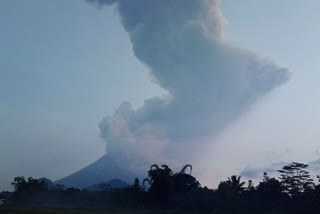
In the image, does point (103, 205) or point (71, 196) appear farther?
point (71, 196)

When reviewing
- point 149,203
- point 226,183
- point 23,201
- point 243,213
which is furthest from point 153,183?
point 23,201

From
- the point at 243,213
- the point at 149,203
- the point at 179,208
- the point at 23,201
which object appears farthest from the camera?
Result: the point at 23,201

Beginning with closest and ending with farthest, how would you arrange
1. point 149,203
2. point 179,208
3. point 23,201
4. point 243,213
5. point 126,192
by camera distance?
point 243,213
point 179,208
point 149,203
point 126,192
point 23,201

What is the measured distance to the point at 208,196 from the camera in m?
47.5

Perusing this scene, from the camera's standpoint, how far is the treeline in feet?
144

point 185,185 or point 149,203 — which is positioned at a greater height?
point 185,185

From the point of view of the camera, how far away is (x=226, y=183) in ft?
164

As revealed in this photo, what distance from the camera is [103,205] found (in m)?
55.9

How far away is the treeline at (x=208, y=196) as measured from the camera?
4398 centimetres

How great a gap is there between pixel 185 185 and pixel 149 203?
685cm

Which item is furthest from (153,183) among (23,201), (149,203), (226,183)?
(23,201)

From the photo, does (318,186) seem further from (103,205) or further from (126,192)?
(103,205)

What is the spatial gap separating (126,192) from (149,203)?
5.50 meters

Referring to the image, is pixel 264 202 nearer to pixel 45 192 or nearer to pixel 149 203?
pixel 149 203
